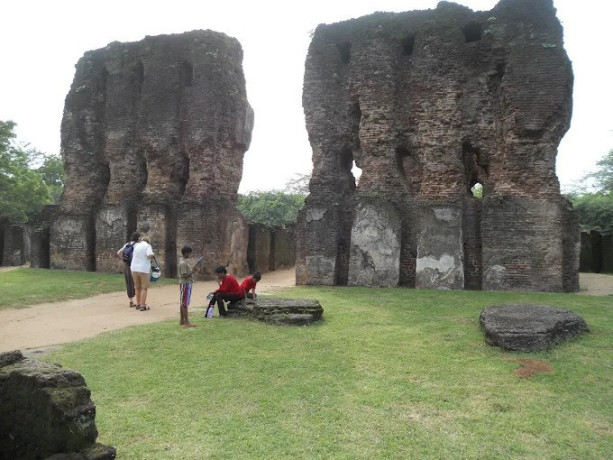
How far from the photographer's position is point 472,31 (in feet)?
41.7

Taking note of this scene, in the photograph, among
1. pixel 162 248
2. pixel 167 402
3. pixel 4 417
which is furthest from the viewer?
pixel 162 248

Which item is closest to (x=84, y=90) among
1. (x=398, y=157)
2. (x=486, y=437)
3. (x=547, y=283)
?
(x=398, y=157)

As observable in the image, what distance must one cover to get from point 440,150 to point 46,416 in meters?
10.8

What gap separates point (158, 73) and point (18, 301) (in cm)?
856

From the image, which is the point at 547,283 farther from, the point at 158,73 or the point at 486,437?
the point at 158,73

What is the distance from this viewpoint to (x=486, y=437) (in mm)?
3598

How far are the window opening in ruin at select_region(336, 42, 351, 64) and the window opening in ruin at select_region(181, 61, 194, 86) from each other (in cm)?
484

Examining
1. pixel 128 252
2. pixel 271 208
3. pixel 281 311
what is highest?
pixel 271 208

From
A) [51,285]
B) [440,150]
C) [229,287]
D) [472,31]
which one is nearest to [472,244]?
[440,150]

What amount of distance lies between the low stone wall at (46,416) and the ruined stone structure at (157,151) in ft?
36.7

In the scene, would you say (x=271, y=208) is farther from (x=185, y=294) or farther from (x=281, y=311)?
(x=185, y=294)

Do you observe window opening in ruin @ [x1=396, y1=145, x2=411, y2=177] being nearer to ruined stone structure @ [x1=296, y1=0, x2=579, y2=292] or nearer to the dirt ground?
ruined stone structure @ [x1=296, y1=0, x2=579, y2=292]

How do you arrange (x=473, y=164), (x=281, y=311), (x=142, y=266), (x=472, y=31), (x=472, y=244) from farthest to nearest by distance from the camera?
(x=473, y=164), (x=472, y=31), (x=472, y=244), (x=142, y=266), (x=281, y=311)

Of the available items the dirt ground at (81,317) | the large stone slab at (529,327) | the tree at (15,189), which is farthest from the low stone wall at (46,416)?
the tree at (15,189)
